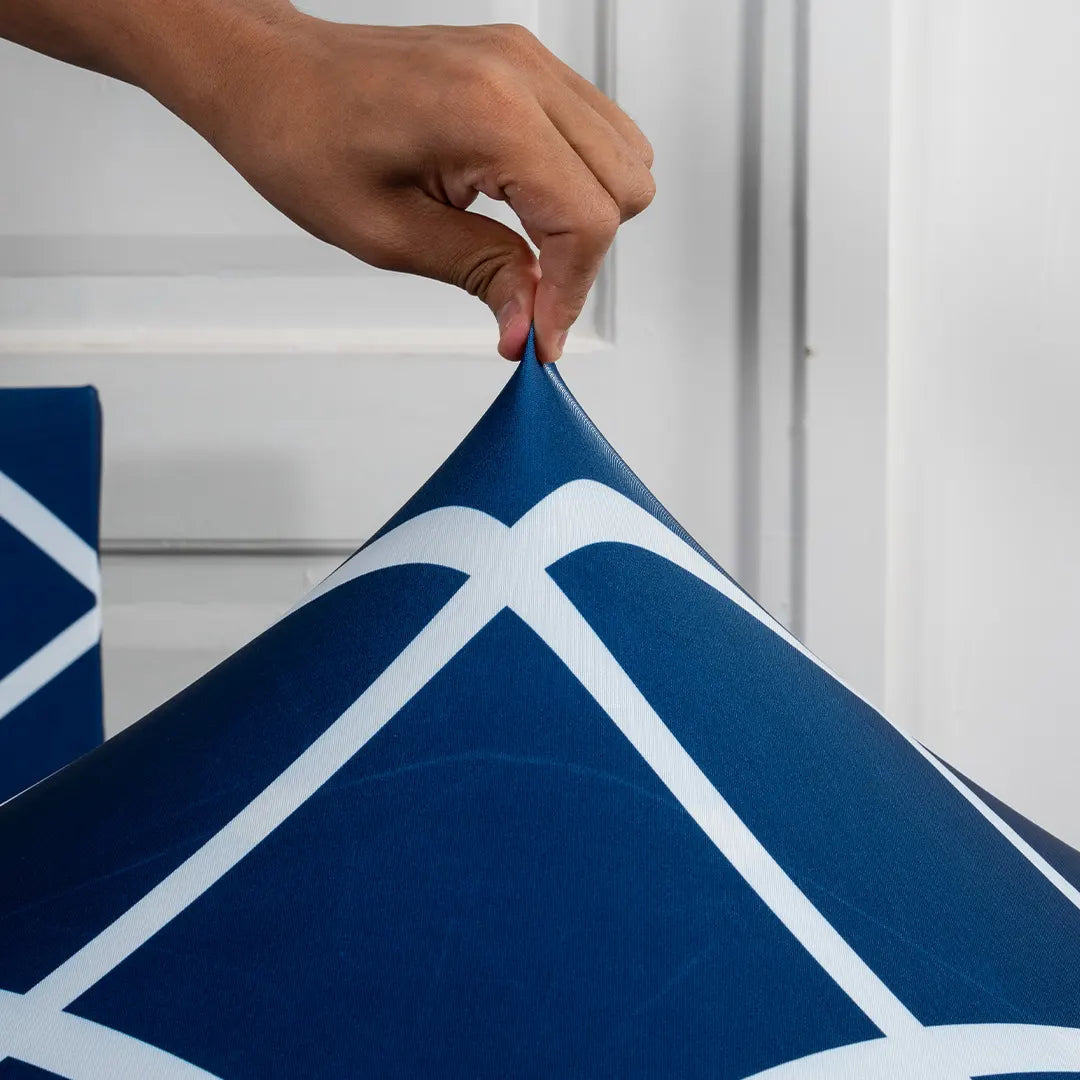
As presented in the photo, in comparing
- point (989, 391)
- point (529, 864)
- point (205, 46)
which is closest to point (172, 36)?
point (205, 46)

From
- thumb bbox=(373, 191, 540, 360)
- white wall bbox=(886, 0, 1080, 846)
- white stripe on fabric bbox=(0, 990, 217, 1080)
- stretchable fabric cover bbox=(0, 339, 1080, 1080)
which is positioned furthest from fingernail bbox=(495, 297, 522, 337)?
white wall bbox=(886, 0, 1080, 846)

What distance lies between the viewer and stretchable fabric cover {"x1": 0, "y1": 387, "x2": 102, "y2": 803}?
55 centimetres

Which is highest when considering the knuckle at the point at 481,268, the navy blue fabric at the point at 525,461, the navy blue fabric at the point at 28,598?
the knuckle at the point at 481,268

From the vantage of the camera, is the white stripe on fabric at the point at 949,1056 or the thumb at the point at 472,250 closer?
the white stripe on fabric at the point at 949,1056

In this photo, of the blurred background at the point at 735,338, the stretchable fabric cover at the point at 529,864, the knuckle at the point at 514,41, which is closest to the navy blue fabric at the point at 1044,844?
the stretchable fabric cover at the point at 529,864

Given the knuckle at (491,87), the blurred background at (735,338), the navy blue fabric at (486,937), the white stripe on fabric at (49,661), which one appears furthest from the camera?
the blurred background at (735,338)

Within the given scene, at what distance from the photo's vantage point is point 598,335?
733mm

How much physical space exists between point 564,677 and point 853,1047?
0.29 ft

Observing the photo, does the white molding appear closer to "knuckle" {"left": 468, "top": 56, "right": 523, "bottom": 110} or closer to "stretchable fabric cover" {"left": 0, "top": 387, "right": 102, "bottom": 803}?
"stretchable fabric cover" {"left": 0, "top": 387, "right": 102, "bottom": 803}

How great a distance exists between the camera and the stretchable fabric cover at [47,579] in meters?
0.55

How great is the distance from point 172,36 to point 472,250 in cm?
14

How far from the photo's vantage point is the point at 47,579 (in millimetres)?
560

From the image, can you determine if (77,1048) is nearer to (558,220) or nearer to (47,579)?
(558,220)

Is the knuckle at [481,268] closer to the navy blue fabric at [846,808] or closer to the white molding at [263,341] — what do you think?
the navy blue fabric at [846,808]
